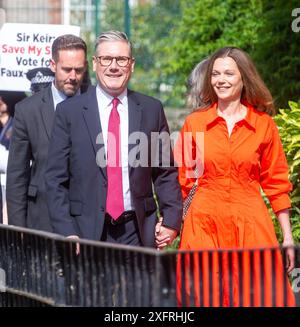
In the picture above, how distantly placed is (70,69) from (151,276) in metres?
2.70

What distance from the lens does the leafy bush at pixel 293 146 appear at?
820 centimetres

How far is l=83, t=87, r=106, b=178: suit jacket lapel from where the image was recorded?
20.5ft

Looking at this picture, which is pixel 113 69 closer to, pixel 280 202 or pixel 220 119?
pixel 220 119

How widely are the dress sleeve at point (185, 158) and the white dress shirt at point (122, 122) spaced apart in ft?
1.31

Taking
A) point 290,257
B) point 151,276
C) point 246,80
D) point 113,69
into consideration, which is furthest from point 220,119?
point 151,276

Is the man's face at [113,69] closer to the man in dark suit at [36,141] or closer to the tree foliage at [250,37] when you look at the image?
the man in dark suit at [36,141]

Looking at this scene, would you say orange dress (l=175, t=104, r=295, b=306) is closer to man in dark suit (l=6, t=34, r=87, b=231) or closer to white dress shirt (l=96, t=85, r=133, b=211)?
white dress shirt (l=96, t=85, r=133, b=211)

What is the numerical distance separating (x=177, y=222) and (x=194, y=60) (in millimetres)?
6650

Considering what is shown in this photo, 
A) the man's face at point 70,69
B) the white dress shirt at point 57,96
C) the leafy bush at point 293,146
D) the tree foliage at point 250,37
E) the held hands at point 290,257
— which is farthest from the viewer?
the tree foliage at point 250,37

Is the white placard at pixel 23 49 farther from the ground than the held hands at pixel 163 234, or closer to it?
farther from the ground

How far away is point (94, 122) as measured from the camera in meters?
6.31

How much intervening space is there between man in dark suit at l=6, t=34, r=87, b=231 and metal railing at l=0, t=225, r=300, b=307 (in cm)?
161

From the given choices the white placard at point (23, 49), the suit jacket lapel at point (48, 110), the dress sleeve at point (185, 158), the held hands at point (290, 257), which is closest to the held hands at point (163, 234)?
the dress sleeve at point (185, 158)
